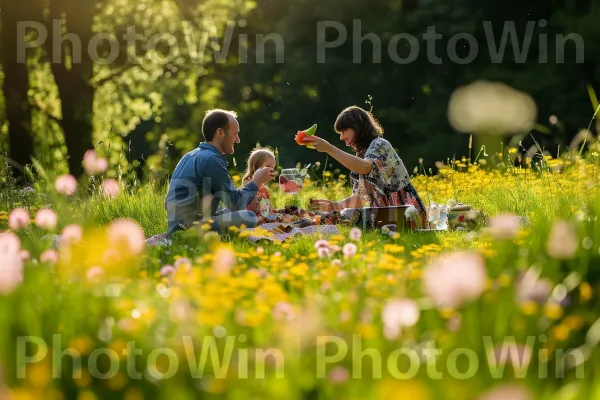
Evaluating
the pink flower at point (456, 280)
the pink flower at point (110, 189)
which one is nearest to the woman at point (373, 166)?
the pink flower at point (110, 189)

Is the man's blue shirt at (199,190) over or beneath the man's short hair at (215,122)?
beneath

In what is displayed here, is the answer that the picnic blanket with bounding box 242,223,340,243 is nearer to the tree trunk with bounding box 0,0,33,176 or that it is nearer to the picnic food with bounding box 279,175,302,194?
the picnic food with bounding box 279,175,302,194

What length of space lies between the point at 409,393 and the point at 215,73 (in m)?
15.8

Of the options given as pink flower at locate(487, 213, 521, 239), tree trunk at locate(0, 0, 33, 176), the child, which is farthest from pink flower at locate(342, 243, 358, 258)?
tree trunk at locate(0, 0, 33, 176)

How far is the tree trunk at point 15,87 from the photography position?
13156mm

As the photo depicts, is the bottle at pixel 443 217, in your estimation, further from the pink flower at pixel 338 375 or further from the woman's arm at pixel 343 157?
the pink flower at pixel 338 375

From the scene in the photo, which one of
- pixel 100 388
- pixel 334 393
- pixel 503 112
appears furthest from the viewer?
pixel 503 112

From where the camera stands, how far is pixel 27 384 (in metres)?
2.30

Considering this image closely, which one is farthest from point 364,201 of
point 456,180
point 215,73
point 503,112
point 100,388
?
point 215,73

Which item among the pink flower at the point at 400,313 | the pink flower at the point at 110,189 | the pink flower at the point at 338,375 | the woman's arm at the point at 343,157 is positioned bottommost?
the pink flower at the point at 110,189

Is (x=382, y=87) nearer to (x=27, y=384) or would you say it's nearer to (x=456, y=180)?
(x=456, y=180)

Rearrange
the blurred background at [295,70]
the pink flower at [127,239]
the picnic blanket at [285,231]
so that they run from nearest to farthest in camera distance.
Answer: the pink flower at [127,239] → the picnic blanket at [285,231] → the blurred background at [295,70]

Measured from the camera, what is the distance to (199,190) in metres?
6.53

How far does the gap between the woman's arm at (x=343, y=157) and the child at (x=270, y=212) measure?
472 millimetres
